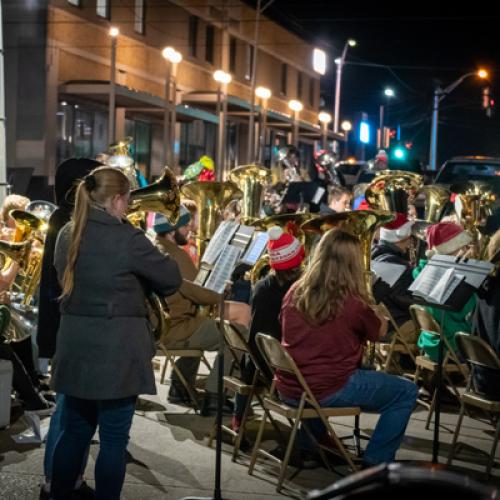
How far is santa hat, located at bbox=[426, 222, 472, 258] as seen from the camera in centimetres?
780

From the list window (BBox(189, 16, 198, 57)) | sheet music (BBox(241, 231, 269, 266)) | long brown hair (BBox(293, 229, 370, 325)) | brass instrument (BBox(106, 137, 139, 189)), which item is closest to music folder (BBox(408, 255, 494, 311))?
long brown hair (BBox(293, 229, 370, 325))

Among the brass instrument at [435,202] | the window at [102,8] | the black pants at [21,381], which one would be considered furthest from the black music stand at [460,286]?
the window at [102,8]

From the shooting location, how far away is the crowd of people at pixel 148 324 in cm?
479

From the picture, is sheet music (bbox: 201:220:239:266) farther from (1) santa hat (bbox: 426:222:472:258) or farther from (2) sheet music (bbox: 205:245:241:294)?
(1) santa hat (bbox: 426:222:472:258)

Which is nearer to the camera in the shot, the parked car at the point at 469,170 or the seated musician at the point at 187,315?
the seated musician at the point at 187,315

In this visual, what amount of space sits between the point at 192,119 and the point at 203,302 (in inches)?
951

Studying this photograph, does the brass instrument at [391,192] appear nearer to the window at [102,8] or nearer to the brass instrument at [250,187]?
the brass instrument at [250,187]

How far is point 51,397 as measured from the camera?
7988 mm

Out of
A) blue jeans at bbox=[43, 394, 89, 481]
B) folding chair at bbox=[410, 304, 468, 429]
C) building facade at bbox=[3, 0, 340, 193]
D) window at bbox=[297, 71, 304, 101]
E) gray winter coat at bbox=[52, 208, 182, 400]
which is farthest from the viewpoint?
window at bbox=[297, 71, 304, 101]

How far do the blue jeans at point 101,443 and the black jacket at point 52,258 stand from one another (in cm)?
70

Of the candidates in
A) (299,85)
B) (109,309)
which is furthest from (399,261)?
(299,85)

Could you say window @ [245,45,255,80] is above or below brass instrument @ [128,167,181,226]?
above

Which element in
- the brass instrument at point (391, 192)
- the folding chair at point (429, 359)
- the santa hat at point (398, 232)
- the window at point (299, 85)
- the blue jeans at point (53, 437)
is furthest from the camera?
the window at point (299, 85)

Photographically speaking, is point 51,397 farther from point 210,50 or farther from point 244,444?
point 210,50
